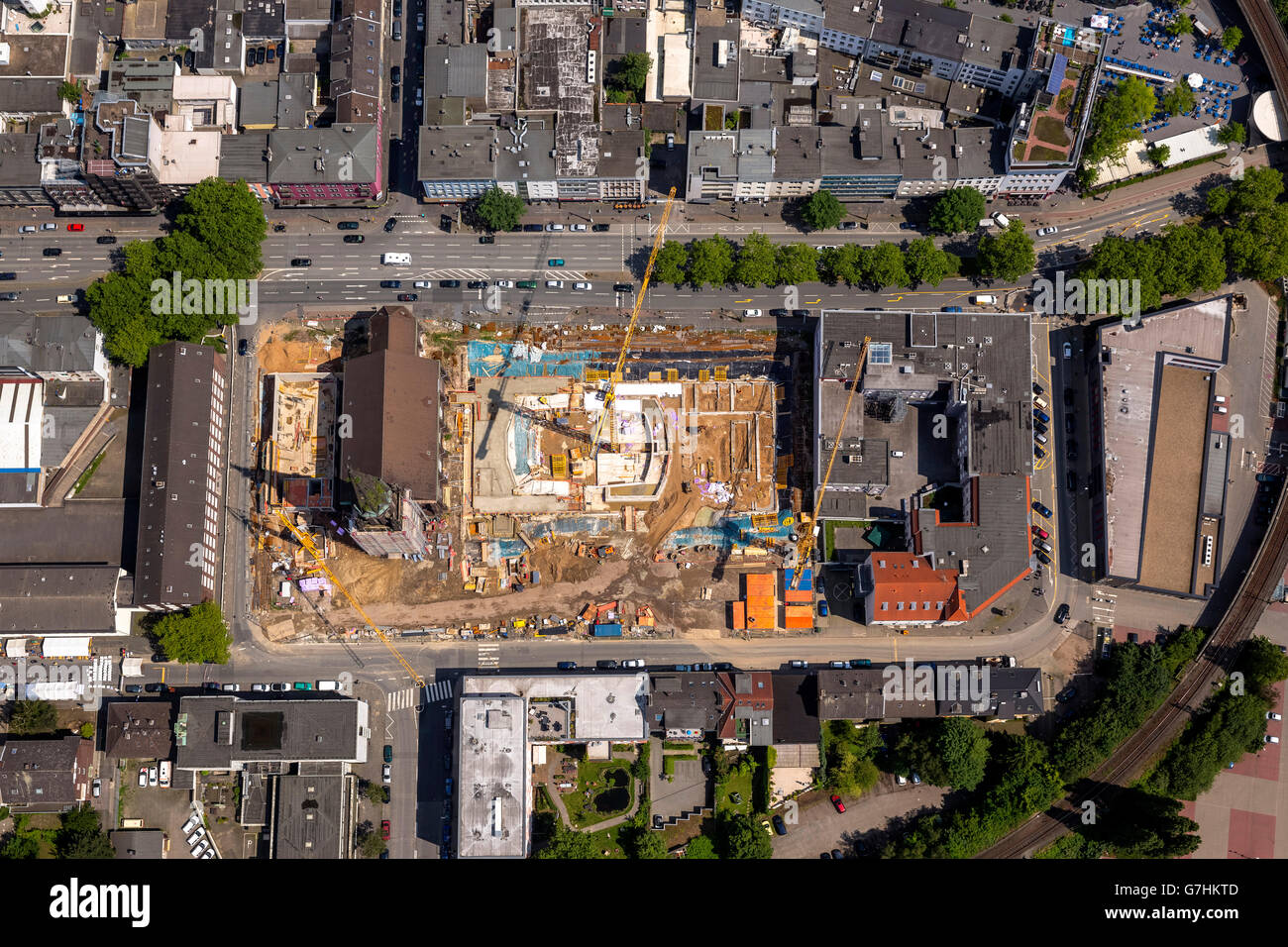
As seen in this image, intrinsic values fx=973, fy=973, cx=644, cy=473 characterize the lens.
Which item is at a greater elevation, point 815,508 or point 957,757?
point 815,508

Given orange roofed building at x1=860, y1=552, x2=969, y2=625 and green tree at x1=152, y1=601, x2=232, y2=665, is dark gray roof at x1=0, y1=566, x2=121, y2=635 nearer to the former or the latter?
green tree at x1=152, y1=601, x2=232, y2=665

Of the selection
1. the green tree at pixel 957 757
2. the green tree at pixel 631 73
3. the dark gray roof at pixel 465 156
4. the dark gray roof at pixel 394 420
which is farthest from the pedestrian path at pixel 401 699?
the green tree at pixel 631 73

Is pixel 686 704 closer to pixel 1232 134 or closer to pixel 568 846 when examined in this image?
pixel 568 846

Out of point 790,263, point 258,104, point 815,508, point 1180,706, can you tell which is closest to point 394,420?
point 258,104

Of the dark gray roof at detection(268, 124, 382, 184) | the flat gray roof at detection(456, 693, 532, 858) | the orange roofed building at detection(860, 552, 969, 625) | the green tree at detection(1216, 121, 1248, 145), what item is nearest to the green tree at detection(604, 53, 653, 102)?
the dark gray roof at detection(268, 124, 382, 184)

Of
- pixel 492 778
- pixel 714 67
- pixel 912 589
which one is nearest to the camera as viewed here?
pixel 492 778

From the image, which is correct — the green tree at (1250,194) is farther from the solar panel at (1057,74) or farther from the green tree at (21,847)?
the green tree at (21,847)

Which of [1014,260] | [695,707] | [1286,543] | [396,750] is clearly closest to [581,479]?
[695,707]
